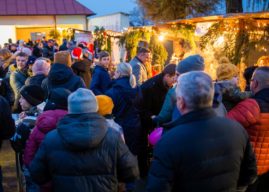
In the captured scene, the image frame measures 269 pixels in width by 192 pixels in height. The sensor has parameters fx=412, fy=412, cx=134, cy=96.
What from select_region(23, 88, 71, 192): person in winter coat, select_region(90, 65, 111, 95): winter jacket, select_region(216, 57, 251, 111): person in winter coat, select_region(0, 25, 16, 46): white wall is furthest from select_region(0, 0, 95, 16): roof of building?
select_region(23, 88, 71, 192): person in winter coat

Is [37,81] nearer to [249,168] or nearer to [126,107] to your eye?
[126,107]

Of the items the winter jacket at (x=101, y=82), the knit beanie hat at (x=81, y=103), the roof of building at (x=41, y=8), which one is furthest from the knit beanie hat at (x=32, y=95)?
the roof of building at (x=41, y=8)

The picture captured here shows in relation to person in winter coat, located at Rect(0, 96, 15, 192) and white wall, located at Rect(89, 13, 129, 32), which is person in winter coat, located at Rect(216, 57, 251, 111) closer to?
person in winter coat, located at Rect(0, 96, 15, 192)

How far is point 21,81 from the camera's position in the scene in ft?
22.7

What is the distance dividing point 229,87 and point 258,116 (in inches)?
25.0

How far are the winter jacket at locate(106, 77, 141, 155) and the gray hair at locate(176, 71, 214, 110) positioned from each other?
312 centimetres

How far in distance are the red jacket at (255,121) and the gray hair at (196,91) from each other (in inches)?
57.4

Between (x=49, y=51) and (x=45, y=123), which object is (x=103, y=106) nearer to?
(x=45, y=123)

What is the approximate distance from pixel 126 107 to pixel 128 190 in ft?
4.09

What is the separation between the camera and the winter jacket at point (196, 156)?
242cm

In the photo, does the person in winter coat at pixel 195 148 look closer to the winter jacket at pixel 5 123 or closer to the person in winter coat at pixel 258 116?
the person in winter coat at pixel 258 116

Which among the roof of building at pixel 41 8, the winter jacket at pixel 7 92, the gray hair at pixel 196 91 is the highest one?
the roof of building at pixel 41 8

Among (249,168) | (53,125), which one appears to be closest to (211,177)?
(249,168)

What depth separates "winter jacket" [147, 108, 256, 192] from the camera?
2.42 m
